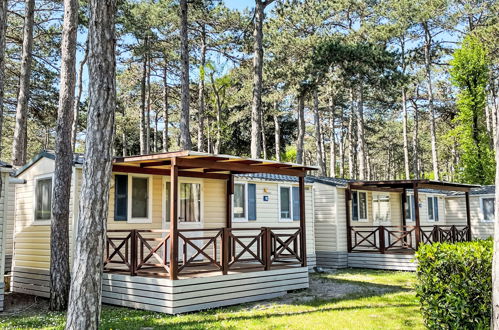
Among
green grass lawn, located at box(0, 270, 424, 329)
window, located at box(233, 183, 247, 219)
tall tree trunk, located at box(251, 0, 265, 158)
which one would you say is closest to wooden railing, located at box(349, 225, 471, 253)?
tall tree trunk, located at box(251, 0, 265, 158)

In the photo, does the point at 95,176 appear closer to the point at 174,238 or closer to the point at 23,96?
the point at 174,238

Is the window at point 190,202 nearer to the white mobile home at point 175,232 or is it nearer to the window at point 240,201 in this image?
the white mobile home at point 175,232

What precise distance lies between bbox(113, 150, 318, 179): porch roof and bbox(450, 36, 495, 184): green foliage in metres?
18.2

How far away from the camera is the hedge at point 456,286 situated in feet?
18.0

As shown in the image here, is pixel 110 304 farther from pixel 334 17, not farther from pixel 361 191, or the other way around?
pixel 334 17

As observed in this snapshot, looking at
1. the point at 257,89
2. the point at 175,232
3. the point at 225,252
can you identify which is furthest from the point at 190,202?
the point at 257,89

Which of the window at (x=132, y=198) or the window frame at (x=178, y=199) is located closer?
the window at (x=132, y=198)

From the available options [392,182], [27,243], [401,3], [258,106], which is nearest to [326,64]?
[258,106]

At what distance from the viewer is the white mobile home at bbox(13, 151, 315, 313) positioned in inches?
334

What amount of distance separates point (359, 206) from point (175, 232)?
10432mm

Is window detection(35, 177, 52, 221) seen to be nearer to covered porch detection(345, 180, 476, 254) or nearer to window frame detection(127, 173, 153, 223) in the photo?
window frame detection(127, 173, 153, 223)

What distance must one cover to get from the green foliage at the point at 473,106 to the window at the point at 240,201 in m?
17.4

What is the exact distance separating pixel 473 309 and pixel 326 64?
48.8 ft

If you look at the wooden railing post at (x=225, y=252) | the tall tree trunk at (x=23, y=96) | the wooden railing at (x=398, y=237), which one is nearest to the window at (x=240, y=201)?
the wooden railing post at (x=225, y=252)
